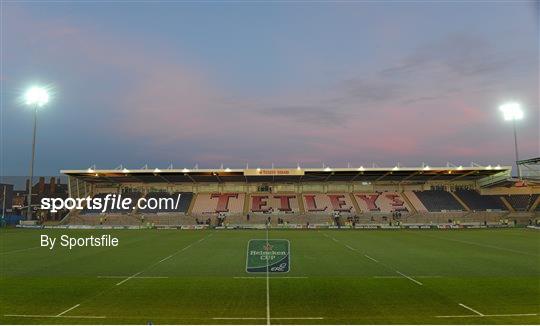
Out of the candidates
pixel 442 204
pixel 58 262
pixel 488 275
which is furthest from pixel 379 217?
pixel 58 262

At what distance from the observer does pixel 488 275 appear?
1814 centimetres

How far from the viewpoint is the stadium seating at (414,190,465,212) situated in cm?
6438

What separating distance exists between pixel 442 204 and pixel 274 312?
60.8m

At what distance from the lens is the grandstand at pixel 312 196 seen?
61.6 meters

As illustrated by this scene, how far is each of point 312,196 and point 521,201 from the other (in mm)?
35174

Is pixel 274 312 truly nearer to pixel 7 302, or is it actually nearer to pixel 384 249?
pixel 7 302

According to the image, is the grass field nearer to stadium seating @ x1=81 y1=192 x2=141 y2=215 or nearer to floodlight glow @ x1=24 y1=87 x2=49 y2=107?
floodlight glow @ x1=24 y1=87 x2=49 y2=107

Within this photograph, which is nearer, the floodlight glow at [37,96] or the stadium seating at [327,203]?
the floodlight glow at [37,96]

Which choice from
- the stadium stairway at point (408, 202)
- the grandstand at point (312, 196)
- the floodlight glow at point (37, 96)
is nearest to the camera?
the floodlight glow at point (37, 96)

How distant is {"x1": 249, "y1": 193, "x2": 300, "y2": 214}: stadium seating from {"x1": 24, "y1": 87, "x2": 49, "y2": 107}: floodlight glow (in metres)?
34.3

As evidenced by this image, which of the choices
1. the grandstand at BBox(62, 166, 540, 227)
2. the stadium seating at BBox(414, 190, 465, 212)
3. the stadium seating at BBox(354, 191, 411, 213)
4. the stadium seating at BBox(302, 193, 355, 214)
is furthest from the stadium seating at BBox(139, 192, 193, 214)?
the stadium seating at BBox(414, 190, 465, 212)

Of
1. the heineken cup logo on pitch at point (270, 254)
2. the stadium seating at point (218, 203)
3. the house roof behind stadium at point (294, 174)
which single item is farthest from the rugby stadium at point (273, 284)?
the stadium seating at point (218, 203)

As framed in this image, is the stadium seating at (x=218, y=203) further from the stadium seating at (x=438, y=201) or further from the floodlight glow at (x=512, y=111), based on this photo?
the floodlight glow at (x=512, y=111)

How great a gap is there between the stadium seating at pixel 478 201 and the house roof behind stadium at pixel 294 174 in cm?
253
